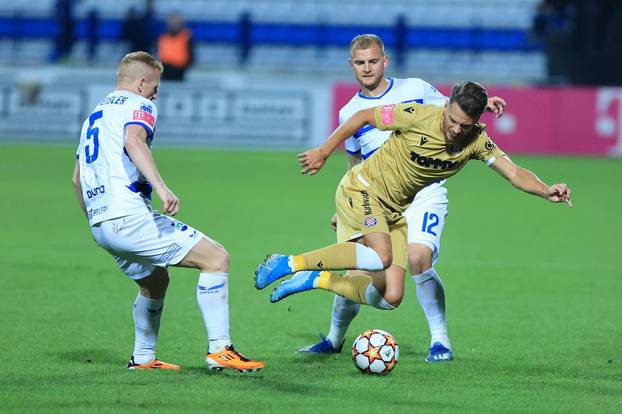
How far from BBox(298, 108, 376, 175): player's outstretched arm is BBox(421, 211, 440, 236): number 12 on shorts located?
93 cm

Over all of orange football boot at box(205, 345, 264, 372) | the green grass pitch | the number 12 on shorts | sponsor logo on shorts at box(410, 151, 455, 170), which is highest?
sponsor logo on shorts at box(410, 151, 455, 170)

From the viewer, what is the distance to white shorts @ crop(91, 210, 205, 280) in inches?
235

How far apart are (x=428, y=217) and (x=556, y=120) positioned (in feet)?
56.7

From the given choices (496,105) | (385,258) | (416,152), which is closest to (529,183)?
(496,105)

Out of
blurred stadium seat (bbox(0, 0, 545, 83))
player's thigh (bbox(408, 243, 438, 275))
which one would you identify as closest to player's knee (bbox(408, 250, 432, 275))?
player's thigh (bbox(408, 243, 438, 275))

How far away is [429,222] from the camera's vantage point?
23.4 ft

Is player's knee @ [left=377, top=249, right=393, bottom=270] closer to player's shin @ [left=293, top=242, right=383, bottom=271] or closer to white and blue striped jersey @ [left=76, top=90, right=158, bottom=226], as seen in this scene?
player's shin @ [left=293, top=242, right=383, bottom=271]

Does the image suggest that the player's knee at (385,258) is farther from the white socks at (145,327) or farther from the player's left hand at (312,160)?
the white socks at (145,327)

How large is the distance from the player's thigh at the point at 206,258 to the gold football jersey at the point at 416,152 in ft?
3.77

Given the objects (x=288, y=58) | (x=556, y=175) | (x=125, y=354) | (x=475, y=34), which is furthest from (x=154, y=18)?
(x=125, y=354)

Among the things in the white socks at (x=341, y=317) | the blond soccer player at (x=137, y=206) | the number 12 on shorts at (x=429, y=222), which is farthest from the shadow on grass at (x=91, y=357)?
the number 12 on shorts at (x=429, y=222)

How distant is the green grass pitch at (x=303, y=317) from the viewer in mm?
5746

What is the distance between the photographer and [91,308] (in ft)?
28.2

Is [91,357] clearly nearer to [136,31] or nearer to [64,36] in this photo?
[136,31]
